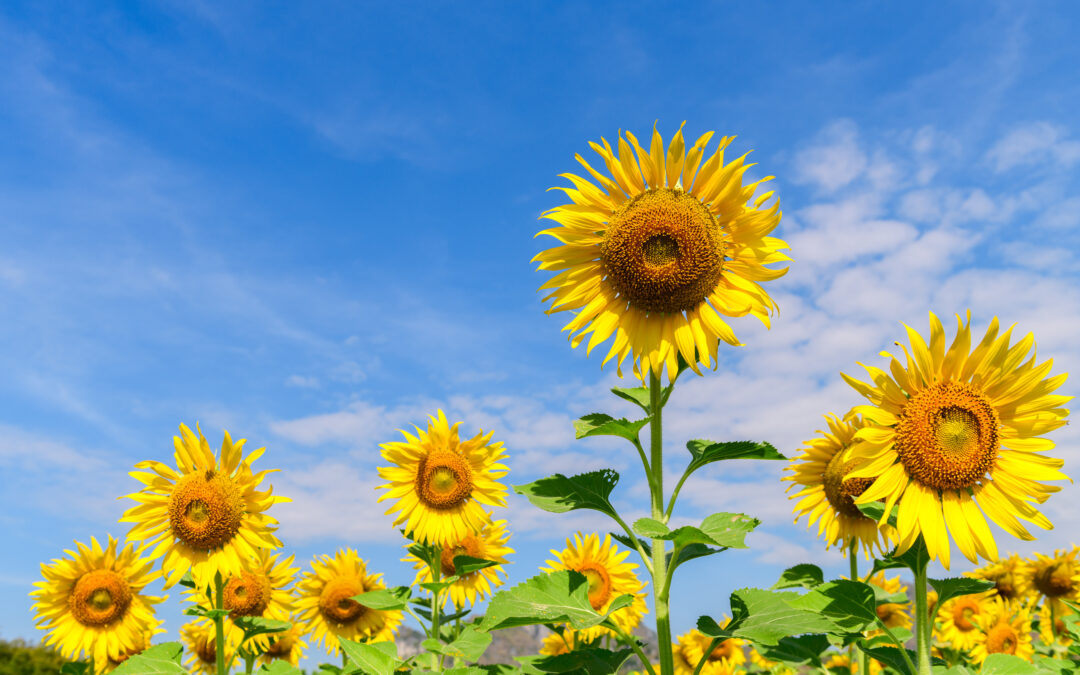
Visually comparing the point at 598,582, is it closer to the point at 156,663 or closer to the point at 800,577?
the point at 800,577

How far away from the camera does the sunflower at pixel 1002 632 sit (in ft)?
31.2

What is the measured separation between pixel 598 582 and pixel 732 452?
5.03 meters

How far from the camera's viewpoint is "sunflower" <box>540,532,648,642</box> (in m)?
9.15

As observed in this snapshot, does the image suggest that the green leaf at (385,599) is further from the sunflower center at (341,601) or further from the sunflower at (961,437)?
the sunflower at (961,437)

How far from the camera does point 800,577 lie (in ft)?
18.8

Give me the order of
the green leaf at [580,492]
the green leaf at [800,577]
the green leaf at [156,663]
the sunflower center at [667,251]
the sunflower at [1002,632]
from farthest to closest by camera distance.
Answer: the sunflower at [1002,632] → the green leaf at [156,663] → the green leaf at [800,577] → the sunflower center at [667,251] → the green leaf at [580,492]

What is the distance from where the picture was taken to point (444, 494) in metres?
7.99

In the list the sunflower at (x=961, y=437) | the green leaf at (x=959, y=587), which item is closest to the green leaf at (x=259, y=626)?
the sunflower at (x=961, y=437)

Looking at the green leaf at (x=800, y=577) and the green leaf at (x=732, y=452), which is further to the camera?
the green leaf at (x=800, y=577)

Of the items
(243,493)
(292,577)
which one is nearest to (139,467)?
(243,493)

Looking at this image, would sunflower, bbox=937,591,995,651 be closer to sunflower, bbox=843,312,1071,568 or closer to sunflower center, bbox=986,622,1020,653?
sunflower center, bbox=986,622,1020,653

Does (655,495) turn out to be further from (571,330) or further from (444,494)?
(444,494)

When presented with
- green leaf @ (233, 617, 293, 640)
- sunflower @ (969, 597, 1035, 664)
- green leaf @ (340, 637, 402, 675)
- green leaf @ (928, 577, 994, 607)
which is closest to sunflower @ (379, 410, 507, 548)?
green leaf @ (233, 617, 293, 640)

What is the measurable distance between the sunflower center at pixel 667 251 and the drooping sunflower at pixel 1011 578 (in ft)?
26.3
